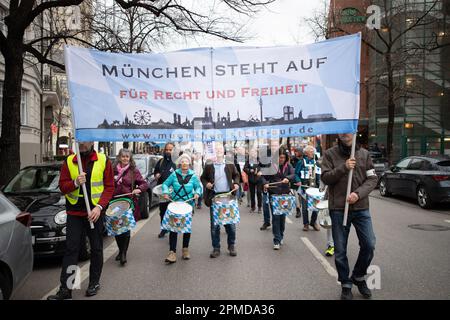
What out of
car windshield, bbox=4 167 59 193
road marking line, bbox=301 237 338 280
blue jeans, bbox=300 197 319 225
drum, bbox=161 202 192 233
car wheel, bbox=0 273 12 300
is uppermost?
car windshield, bbox=4 167 59 193

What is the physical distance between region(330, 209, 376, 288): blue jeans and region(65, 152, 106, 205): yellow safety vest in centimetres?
284

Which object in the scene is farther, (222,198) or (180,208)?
Answer: (222,198)

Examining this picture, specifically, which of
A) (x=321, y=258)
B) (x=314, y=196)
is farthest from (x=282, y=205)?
(x=321, y=258)

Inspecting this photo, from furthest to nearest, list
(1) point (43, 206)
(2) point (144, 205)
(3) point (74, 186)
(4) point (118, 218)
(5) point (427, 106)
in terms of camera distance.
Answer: (5) point (427, 106)
(2) point (144, 205)
(1) point (43, 206)
(4) point (118, 218)
(3) point (74, 186)

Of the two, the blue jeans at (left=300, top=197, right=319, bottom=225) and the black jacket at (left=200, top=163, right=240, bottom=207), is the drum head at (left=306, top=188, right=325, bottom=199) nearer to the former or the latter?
the blue jeans at (left=300, top=197, right=319, bottom=225)

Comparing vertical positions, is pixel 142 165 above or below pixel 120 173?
below

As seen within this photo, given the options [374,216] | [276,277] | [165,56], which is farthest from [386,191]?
[165,56]

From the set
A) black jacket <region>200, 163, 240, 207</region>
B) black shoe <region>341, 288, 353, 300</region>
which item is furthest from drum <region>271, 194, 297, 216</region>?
→ black shoe <region>341, 288, 353, 300</region>

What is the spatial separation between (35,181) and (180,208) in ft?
10.5

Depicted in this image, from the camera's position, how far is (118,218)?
6238mm

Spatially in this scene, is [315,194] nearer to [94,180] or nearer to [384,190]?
[94,180]

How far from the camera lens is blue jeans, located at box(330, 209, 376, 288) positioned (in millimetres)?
4695

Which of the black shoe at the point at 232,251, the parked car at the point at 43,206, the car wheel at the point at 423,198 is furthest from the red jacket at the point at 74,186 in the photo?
the car wheel at the point at 423,198
